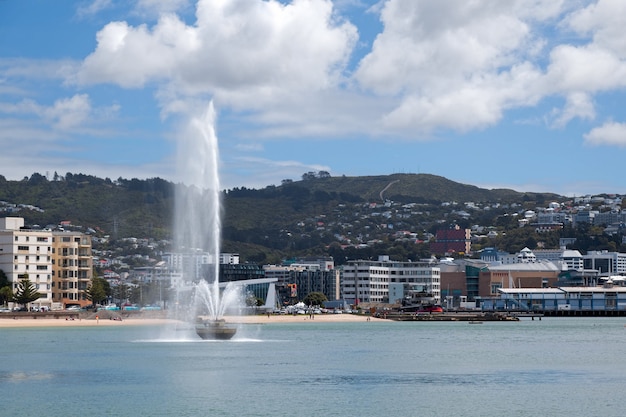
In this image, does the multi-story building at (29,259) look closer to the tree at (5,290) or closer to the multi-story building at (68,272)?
Result: the tree at (5,290)

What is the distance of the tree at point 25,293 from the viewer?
14775 centimetres

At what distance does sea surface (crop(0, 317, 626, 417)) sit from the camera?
155 ft

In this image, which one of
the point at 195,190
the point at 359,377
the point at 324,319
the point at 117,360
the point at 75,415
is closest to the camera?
the point at 75,415

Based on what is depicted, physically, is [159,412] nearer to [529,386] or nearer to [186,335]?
[529,386]

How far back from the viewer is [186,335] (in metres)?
102

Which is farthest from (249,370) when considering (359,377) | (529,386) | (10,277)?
(10,277)

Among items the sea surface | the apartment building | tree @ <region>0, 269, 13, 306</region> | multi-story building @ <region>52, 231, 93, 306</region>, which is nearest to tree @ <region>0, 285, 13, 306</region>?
tree @ <region>0, 269, 13, 306</region>

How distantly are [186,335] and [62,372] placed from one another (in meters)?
38.9

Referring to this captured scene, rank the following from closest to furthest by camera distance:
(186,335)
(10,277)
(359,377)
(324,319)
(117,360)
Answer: (359,377)
(117,360)
(186,335)
(10,277)
(324,319)

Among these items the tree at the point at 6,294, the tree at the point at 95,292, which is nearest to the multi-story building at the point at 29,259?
the tree at the point at 6,294

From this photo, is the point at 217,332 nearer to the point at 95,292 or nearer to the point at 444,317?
the point at 95,292

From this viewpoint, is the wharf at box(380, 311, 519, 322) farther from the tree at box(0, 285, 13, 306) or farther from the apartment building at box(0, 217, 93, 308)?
the tree at box(0, 285, 13, 306)

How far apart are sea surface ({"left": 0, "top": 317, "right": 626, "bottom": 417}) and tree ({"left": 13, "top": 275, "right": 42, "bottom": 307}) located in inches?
2105

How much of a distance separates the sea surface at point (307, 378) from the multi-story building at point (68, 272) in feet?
224
